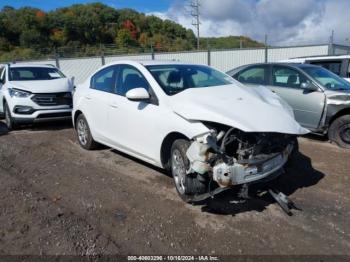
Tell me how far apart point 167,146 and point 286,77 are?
4219mm

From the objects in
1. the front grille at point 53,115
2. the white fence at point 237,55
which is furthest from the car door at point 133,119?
the white fence at point 237,55

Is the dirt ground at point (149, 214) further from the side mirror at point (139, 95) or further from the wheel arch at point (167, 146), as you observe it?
the side mirror at point (139, 95)

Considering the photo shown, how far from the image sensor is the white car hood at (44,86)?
28.8 feet

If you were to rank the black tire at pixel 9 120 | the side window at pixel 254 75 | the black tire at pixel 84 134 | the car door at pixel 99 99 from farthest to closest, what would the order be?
the black tire at pixel 9 120 → the side window at pixel 254 75 → the black tire at pixel 84 134 → the car door at pixel 99 99

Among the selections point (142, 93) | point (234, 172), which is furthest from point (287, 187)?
point (142, 93)

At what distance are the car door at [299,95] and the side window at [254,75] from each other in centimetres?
28

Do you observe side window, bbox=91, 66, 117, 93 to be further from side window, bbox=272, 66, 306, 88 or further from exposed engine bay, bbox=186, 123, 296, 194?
side window, bbox=272, 66, 306, 88

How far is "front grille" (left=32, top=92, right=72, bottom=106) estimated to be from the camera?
871 centimetres

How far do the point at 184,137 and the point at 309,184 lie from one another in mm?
1940

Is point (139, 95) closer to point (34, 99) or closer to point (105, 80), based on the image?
point (105, 80)

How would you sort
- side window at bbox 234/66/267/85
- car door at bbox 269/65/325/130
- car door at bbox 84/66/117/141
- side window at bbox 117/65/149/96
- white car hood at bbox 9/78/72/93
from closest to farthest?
side window at bbox 117/65/149/96
car door at bbox 84/66/117/141
car door at bbox 269/65/325/130
side window at bbox 234/66/267/85
white car hood at bbox 9/78/72/93

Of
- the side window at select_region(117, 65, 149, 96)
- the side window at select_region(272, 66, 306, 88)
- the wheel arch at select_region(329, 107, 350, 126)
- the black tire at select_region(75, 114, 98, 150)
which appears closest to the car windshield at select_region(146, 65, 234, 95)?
the side window at select_region(117, 65, 149, 96)

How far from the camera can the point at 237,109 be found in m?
4.11

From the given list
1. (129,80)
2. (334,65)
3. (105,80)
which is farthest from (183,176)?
(334,65)
